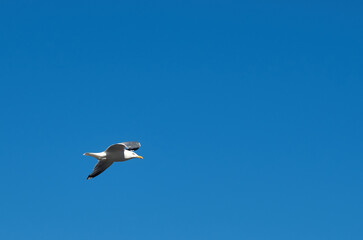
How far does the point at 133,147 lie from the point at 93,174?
3655 mm

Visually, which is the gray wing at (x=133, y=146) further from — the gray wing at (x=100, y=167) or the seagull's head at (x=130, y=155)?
the gray wing at (x=100, y=167)

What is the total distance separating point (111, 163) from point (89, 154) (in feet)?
8.05

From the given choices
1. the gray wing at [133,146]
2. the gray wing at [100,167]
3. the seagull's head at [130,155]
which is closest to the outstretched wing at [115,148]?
the seagull's head at [130,155]

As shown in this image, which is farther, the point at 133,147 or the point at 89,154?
the point at 133,147

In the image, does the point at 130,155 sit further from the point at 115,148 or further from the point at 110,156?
the point at 115,148

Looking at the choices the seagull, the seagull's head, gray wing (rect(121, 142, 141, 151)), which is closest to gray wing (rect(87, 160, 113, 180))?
the seagull

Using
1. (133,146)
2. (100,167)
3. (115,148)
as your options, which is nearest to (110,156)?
(115,148)

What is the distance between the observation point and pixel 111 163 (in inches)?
1868

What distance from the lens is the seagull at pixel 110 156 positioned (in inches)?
1779

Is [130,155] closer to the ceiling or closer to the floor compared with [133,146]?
closer to the floor

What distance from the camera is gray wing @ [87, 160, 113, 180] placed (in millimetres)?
47344

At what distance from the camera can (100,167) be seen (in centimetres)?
4778

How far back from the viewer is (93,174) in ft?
159

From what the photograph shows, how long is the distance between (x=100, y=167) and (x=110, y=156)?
221 cm
